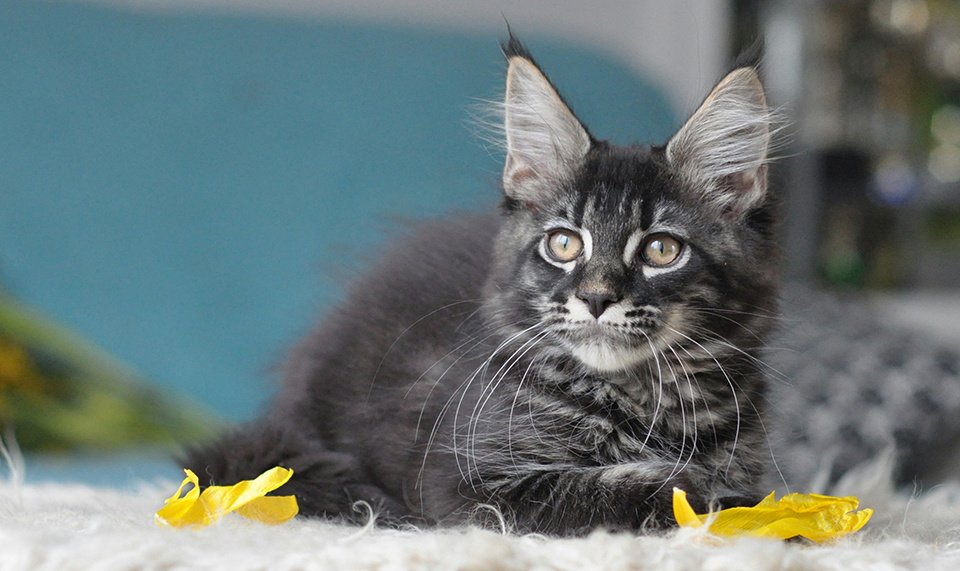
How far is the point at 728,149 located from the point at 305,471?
801mm

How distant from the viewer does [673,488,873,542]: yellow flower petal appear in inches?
38.0

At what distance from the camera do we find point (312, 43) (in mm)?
2889

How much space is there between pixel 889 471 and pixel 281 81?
2187 millimetres

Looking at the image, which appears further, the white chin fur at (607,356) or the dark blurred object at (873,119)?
the dark blurred object at (873,119)

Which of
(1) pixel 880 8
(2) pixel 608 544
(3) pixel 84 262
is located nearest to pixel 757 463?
(2) pixel 608 544

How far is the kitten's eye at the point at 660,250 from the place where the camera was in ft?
3.66

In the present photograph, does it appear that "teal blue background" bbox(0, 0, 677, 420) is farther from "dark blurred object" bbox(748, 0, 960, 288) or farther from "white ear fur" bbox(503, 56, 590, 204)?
"dark blurred object" bbox(748, 0, 960, 288)

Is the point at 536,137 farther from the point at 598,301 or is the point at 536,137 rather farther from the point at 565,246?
the point at 598,301

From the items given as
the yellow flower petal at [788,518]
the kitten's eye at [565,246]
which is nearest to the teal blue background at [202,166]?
the kitten's eye at [565,246]

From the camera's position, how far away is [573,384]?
3.82ft

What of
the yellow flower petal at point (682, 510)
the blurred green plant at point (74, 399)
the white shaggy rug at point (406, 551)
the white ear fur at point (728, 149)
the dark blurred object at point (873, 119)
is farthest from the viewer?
the dark blurred object at point (873, 119)

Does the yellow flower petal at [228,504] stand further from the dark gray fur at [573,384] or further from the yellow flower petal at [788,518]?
the yellow flower petal at [788,518]

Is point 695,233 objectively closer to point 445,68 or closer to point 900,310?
point 445,68

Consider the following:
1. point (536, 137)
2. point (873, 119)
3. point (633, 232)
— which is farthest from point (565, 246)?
point (873, 119)
